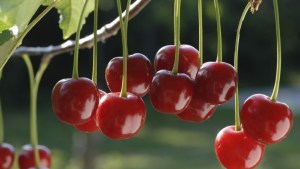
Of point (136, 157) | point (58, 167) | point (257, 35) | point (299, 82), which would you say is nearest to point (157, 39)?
point (257, 35)

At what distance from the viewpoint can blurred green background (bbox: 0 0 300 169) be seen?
387 inches

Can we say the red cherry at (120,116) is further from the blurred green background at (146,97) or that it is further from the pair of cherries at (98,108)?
the blurred green background at (146,97)

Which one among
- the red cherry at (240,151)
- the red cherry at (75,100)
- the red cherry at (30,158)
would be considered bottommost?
the red cherry at (30,158)

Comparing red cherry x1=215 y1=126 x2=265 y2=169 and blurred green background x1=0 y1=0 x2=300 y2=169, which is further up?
red cherry x1=215 y1=126 x2=265 y2=169

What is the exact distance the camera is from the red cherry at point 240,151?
0.98 meters

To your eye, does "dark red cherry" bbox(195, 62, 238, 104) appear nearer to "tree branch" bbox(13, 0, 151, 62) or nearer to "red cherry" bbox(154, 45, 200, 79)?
"red cherry" bbox(154, 45, 200, 79)

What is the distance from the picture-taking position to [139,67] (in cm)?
97

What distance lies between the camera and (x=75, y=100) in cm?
93

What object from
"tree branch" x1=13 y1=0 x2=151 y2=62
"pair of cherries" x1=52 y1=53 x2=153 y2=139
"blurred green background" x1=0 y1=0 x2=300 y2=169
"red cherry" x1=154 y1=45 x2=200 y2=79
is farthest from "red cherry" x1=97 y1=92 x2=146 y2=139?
"blurred green background" x1=0 y1=0 x2=300 y2=169

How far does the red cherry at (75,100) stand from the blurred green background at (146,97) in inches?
304

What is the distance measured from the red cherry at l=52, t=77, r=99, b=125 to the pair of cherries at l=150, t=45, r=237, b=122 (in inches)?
3.4

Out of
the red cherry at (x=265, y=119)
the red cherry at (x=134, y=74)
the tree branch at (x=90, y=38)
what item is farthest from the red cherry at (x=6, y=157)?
the red cherry at (x=265, y=119)

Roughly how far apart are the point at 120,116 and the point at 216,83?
0.14m

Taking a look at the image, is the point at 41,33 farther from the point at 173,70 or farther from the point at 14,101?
the point at 173,70
